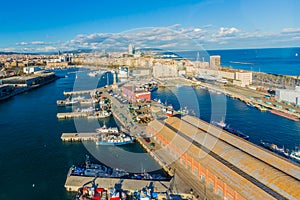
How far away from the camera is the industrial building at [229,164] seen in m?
4.89

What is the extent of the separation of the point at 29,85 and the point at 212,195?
22691 mm

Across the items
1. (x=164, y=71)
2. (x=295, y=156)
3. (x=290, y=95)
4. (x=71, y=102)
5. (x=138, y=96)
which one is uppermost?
(x=164, y=71)

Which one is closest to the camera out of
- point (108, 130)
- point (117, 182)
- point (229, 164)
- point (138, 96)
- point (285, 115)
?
point (229, 164)

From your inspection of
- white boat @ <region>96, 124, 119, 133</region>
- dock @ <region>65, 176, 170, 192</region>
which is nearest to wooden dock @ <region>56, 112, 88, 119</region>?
white boat @ <region>96, 124, 119, 133</region>

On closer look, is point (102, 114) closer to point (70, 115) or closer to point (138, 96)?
point (70, 115)

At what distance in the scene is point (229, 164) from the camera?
19.3 ft

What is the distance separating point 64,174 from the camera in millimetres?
7070

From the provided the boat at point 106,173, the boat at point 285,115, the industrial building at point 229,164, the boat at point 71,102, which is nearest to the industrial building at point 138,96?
the boat at point 71,102

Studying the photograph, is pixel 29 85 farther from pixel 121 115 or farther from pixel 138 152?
pixel 138 152

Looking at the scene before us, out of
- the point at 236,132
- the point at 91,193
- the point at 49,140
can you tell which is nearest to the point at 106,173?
the point at 91,193

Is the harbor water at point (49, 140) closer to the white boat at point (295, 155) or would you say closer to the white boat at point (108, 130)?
the white boat at point (295, 155)

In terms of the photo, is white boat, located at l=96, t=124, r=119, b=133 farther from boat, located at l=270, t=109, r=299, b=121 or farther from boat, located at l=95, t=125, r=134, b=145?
boat, located at l=270, t=109, r=299, b=121

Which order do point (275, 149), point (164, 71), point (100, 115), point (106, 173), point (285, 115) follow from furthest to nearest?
point (164, 71), point (100, 115), point (285, 115), point (275, 149), point (106, 173)

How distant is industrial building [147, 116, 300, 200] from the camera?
4.89 m
